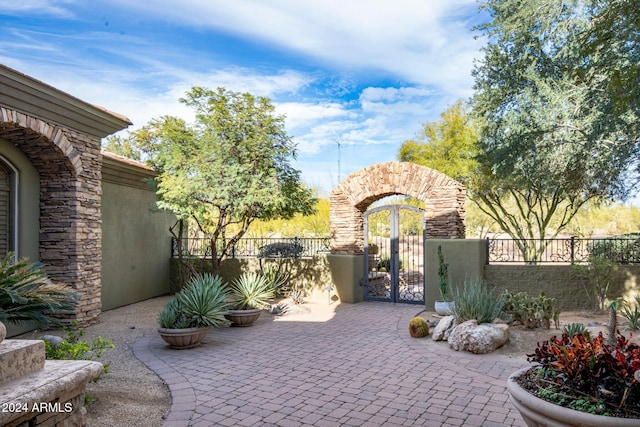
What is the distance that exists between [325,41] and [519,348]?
874 cm

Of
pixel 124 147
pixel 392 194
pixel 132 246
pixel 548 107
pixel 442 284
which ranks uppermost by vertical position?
pixel 124 147

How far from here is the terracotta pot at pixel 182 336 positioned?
6508 mm

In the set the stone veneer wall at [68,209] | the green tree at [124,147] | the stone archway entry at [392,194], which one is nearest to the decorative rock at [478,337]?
the stone archway entry at [392,194]

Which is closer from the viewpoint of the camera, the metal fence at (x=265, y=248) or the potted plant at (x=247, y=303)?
the potted plant at (x=247, y=303)

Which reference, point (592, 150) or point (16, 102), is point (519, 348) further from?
point (16, 102)

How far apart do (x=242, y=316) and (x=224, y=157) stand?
3.10m

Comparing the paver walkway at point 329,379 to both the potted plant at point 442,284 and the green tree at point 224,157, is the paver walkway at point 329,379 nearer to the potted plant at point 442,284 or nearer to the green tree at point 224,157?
the potted plant at point 442,284

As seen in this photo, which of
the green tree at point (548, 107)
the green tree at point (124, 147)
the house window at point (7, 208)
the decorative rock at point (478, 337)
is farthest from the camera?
the green tree at point (124, 147)

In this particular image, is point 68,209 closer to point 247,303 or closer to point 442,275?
point 247,303

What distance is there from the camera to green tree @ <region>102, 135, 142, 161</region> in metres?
23.6

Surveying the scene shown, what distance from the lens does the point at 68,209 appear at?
806 cm

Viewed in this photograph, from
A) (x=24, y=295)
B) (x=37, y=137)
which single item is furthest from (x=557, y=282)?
(x=37, y=137)

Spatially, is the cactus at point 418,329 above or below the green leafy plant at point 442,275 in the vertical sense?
below

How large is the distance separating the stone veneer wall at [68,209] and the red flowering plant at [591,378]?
7.67 meters
